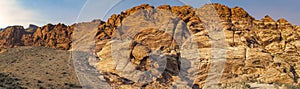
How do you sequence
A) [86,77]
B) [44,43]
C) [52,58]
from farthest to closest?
[44,43]
[52,58]
[86,77]

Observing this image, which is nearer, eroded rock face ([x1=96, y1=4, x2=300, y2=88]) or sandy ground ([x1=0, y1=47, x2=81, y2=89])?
sandy ground ([x1=0, y1=47, x2=81, y2=89])

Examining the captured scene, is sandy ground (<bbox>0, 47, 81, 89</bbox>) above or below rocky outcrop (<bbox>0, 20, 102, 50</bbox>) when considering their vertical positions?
below

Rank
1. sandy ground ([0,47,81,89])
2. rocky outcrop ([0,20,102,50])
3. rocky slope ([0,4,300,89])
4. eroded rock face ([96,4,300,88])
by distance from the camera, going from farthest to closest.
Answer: rocky outcrop ([0,20,102,50]) → eroded rock face ([96,4,300,88]) → rocky slope ([0,4,300,89]) → sandy ground ([0,47,81,89])

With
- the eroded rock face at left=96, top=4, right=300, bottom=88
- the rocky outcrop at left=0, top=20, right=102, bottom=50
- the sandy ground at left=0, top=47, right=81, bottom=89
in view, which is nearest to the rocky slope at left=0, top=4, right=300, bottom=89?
the eroded rock face at left=96, top=4, right=300, bottom=88

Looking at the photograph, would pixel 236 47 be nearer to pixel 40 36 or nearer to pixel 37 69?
pixel 37 69

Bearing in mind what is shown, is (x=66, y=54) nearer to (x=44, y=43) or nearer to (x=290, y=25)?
(x=44, y=43)

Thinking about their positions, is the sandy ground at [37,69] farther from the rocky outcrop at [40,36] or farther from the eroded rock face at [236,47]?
the rocky outcrop at [40,36]

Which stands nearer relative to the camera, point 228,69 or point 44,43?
point 228,69

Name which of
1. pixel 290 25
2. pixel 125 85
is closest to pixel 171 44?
pixel 125 85

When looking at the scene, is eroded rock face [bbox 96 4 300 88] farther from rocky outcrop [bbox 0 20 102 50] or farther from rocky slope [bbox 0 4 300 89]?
rocky outcrop [bbox 0 20 102 50]
